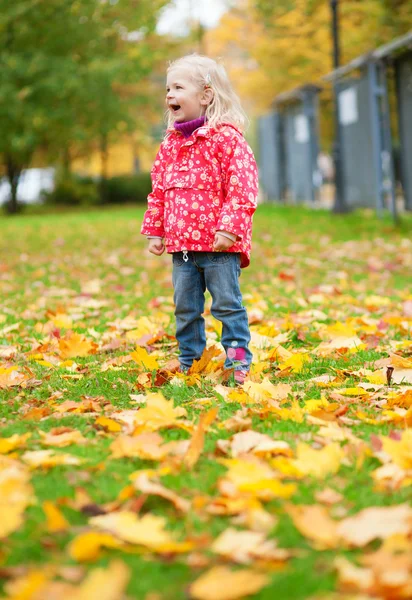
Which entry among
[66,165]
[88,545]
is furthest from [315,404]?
[66,165]

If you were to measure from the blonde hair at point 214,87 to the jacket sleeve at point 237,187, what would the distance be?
0.11 meters

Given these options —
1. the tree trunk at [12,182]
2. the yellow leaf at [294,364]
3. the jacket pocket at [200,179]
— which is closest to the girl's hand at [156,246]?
the jacket pocket at [200,179]

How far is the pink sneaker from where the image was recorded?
12.3 ft

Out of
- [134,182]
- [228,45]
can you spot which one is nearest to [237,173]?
[134,182]

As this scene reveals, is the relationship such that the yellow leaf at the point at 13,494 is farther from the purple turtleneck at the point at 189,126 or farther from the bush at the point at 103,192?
the bush at the point at 103,192

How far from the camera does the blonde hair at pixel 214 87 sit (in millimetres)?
3828

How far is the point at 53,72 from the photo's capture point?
2533cm

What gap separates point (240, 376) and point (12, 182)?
25.7 m

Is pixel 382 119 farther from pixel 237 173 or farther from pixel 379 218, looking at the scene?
pixel 237 173

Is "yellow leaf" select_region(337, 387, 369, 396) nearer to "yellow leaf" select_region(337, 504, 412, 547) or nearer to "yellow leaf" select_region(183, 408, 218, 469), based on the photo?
"yellow leaf" select_region(183, 408, 218, 469)

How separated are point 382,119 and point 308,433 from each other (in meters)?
11.2

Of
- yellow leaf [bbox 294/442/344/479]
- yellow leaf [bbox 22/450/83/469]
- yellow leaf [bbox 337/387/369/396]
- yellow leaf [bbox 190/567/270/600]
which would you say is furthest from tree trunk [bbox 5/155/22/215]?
yellow leaf [bbox 190/567/270/600]

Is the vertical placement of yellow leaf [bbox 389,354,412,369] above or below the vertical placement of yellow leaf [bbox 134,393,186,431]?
below

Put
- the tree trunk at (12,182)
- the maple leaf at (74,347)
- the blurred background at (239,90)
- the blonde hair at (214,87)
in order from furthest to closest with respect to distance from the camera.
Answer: the tree trunk at (12,182)
the blurred background at (239,90)
the maple leaf at (74,347)
the blonde hair at (214,87)
